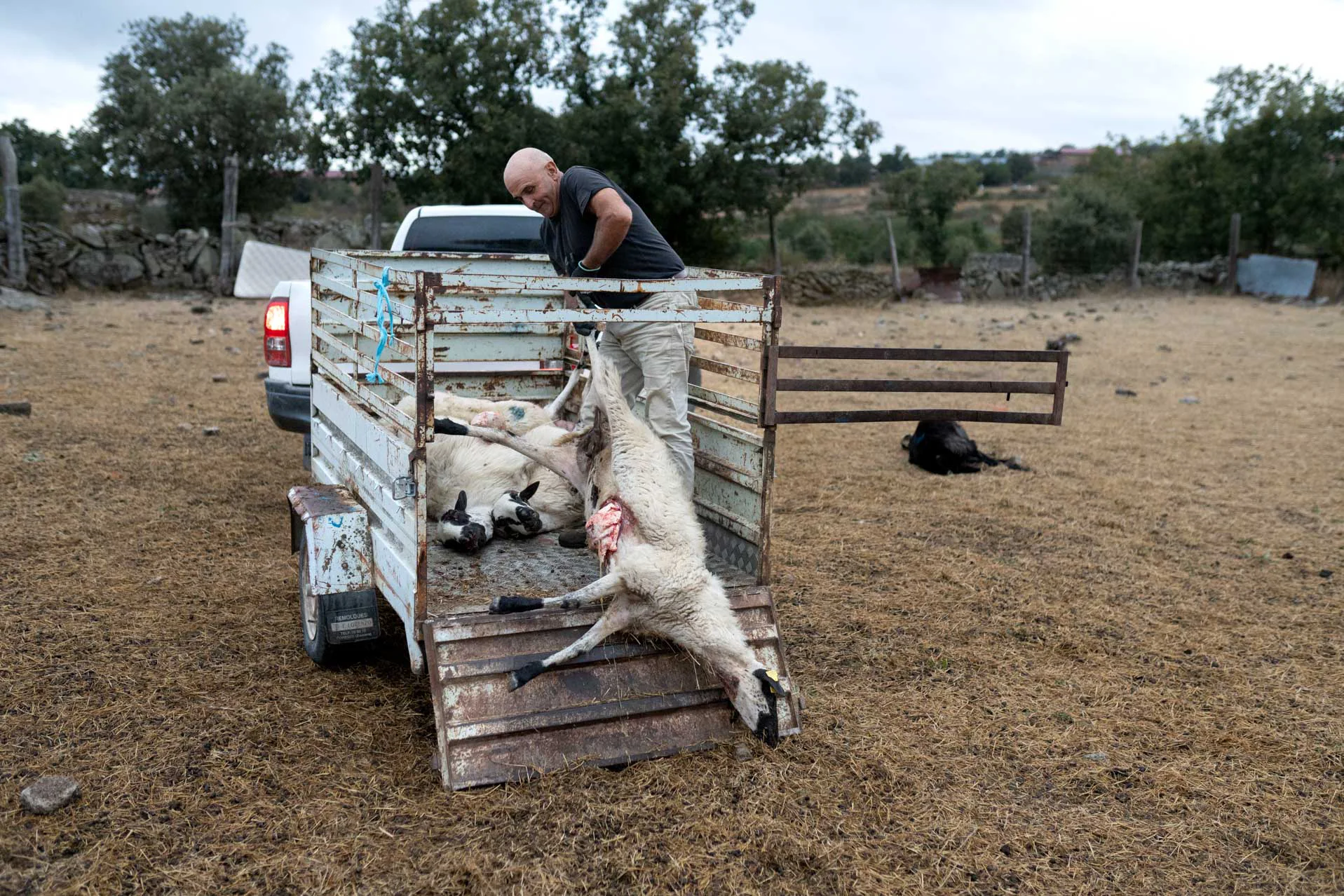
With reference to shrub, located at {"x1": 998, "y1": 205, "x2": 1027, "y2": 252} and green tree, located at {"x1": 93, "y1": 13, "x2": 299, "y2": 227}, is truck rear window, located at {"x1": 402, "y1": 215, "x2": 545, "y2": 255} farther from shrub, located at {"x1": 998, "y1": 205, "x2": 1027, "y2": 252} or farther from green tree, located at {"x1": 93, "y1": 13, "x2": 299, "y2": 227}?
shrub, located at {"x1": 998, "y1": 205, "x2": 1027, "y2": 252}

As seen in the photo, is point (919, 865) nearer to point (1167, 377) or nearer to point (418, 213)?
point (418, 213)

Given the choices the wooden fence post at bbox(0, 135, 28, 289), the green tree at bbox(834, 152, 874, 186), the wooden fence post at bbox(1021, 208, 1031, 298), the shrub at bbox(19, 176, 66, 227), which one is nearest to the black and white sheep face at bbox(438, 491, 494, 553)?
the wooden fence post at bbox(0, 135, 28, 289)

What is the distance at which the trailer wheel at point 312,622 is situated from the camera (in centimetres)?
392

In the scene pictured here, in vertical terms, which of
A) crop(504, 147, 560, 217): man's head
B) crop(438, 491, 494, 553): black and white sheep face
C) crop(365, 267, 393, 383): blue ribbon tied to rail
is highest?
crop(504, 147, 560, 217): man's head

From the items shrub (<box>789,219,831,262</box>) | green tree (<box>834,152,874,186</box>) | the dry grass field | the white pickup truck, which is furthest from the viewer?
green tree (<box>834,152,874,186</box>)

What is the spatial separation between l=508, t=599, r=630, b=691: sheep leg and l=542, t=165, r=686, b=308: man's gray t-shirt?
1.42 m

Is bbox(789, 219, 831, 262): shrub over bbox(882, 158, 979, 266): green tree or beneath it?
beneath

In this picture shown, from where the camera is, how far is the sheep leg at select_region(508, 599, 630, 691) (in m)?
3.32

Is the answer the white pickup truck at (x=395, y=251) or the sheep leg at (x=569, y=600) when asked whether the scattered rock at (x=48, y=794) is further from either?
the white pickup truck at (x=395, y=251)

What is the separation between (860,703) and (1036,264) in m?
24.1

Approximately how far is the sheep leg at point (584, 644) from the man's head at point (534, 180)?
185cm

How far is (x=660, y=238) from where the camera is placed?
4512 mm

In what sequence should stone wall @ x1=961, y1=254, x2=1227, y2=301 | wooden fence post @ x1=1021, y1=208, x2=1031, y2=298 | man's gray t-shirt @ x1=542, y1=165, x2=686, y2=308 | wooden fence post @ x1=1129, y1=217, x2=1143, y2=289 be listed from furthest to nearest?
wooden fence post @ x1=1129, y1=217, x2=1143, y2=289
stone wall @ x1=961, y1=254, x2=1227, y2=301
wooden fence post @ x1=1021, y1=208, x2=1031, y2=298
man's gray t-shirt @ x1=542, y1=165, x2=686, y2=308

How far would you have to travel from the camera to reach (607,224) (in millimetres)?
4004
